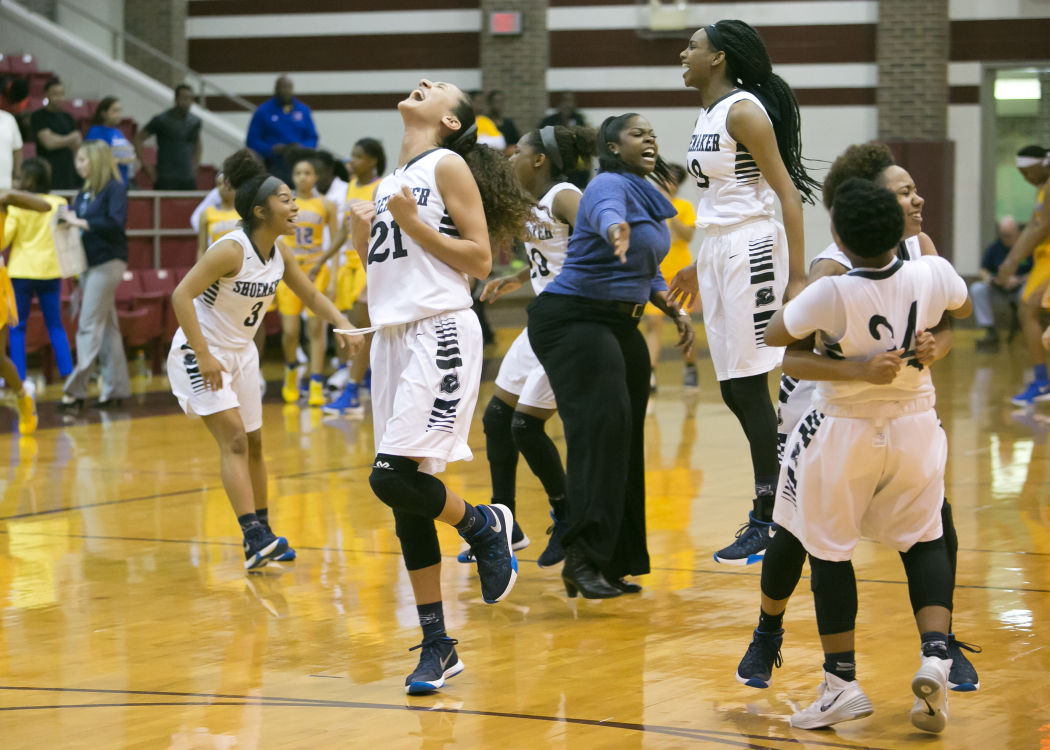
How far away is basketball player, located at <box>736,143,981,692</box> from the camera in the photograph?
3.78 metres

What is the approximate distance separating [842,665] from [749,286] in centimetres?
198

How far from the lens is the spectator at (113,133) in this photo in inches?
532

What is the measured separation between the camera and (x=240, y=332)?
6.12 m

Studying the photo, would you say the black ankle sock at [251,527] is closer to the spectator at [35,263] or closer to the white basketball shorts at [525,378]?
the white basketball shorts at [525,378]

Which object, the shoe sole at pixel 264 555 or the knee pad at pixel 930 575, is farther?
the shoe sole at pixel 264 555

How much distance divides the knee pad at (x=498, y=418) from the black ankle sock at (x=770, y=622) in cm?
213

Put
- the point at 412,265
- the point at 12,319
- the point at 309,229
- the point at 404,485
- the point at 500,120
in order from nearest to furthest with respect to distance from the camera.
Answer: the point at 404,485 → the point at 412,265 → the point at 12,319 → the point at 309,229 → the point at 500,120

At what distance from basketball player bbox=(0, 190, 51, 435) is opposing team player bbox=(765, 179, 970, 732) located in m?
6.92

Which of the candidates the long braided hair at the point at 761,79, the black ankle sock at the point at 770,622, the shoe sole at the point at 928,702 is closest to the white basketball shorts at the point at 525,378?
the long braided hair at the point at 761,79

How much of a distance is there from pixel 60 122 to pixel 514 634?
1089cm

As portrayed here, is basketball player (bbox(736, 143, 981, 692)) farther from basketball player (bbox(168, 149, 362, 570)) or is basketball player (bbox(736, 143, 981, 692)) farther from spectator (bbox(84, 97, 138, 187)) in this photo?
spectator (bbox(84, 97, 138, 187))

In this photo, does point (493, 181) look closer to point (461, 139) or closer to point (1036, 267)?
point (461, 139)

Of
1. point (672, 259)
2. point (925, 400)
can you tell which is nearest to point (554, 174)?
point (925, 400)

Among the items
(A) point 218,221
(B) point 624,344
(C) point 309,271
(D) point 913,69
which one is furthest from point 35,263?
(D) point 913,69
